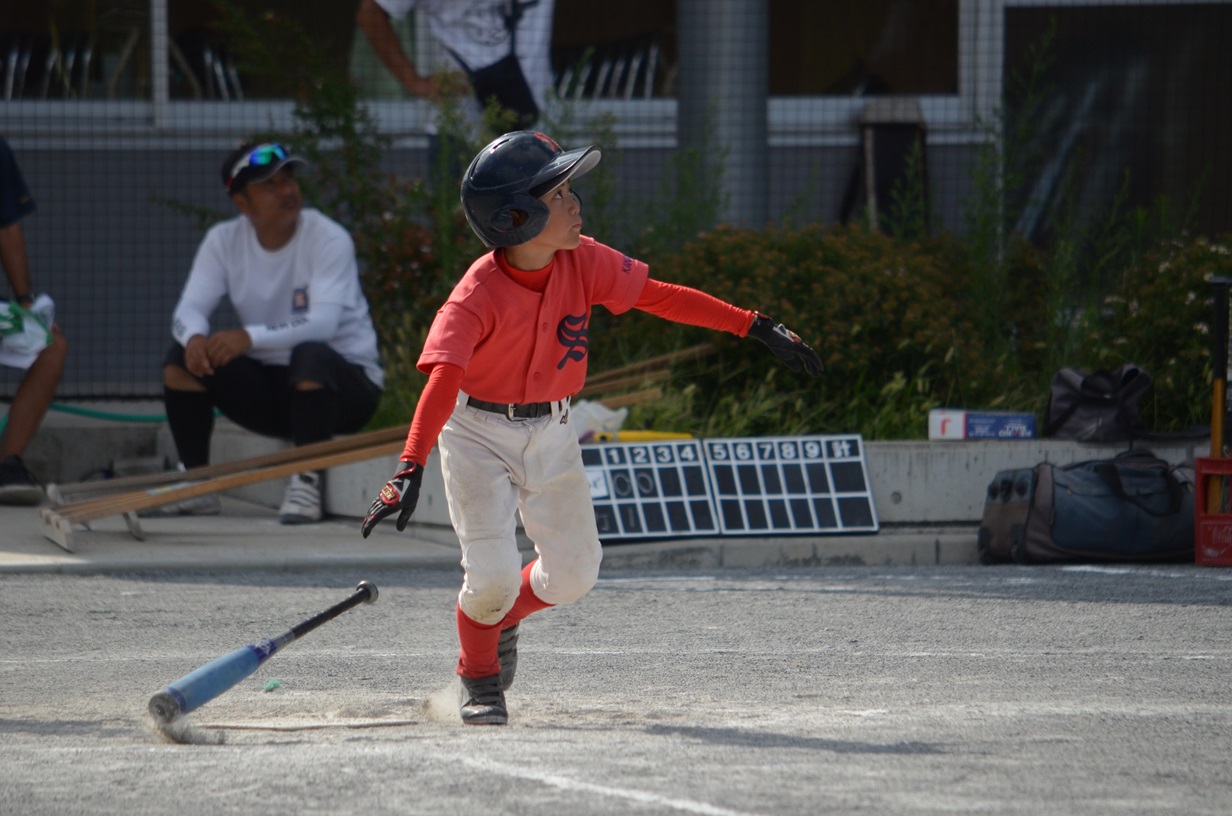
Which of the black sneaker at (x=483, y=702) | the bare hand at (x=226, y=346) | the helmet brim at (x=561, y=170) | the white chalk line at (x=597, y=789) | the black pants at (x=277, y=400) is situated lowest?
the black sneaker at (x=483, y=702)

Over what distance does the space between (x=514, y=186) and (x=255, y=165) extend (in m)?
4.11

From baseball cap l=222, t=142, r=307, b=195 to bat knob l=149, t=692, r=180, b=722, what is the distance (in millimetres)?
4590

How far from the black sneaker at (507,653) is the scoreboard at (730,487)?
286 cm

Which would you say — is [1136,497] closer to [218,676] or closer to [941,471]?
[941,471]

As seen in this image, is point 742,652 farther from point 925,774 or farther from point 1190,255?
point 1190,255

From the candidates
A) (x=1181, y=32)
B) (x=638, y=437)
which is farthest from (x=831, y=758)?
(x=1181, y=32)

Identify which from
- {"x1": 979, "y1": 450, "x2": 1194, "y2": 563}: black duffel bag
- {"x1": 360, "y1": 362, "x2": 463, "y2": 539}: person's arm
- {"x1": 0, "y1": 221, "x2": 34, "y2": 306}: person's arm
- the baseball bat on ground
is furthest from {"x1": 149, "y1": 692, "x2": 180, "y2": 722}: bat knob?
{"x1": 0, "y1": 221, "x2": 34, "y2": 306}: person's arm

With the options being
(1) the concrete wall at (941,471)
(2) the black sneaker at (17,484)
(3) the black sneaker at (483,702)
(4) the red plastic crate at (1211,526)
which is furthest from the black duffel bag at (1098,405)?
(2) the black sneaker at (17,484)

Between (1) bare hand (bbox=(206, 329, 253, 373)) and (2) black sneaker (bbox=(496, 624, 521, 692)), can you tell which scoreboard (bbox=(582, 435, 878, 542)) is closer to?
(1) bare hand (bbox=(206, 329, 253, 373))

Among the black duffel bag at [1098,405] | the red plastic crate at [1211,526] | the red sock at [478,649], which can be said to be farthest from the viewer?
the black duffel bag at [1098,405]

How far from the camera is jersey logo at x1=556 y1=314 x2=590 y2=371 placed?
4.70 m

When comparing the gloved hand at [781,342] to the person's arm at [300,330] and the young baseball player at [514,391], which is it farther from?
the person's arm at [300,330]

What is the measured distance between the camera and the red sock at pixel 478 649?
15.4 ft

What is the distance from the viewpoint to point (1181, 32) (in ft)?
42.0
